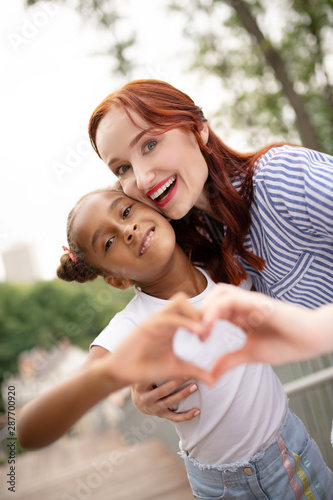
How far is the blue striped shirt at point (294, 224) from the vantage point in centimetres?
92

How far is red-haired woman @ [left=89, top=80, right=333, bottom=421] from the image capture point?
3.26 feet

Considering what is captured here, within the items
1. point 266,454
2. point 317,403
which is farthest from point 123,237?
point 317,403

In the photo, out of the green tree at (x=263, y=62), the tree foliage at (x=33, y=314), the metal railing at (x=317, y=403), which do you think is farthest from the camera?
the tree foliage at (x=33, y=314)

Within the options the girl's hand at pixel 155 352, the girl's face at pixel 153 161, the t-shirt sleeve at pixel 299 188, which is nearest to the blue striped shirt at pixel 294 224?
the t-shirt sleeve at pixel 299 188

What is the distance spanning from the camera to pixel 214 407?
1014mm

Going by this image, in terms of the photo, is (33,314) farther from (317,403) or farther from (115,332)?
(115,332)

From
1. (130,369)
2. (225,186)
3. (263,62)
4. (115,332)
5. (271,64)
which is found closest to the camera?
(130,369)

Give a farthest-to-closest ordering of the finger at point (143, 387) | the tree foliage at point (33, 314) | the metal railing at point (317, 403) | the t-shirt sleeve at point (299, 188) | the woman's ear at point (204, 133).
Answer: the tree foliage at point (33, 314) < the metal railing at point (317, 403) < the woman's ear at point (204, 133) < the finger at point (143, 387) < the t-shirt sleeve at point (299, 188)

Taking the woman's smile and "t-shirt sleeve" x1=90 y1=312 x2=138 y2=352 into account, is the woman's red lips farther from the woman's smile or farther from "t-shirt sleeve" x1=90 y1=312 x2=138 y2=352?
"t-shirt sleeve" x1=90 y1=312 x2=138 y2=352

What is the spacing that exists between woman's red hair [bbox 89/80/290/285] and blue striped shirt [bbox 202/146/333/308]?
0.03m

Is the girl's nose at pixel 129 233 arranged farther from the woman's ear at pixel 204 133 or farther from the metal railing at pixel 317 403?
the metal railing at pixel 317 403

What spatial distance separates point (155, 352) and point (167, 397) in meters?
0.45

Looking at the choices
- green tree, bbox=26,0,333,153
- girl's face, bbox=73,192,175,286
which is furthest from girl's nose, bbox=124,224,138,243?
green tree, bbox=26,0,333,153

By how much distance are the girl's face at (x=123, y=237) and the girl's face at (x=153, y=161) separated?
55 mm
